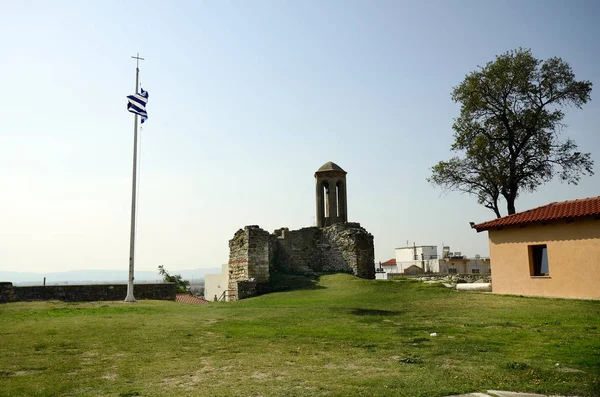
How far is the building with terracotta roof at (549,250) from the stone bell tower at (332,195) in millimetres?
12694

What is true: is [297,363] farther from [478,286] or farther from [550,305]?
[478,286]

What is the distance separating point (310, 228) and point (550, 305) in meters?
16.8

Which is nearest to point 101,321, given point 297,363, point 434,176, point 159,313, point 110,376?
point 159,313

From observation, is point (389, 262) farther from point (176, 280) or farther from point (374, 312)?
point (374, 312)

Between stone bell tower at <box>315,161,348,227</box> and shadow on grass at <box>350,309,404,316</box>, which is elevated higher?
stone bell tower at <box>315,161,348,227</box>

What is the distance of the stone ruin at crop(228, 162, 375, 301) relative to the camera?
78.3 ft

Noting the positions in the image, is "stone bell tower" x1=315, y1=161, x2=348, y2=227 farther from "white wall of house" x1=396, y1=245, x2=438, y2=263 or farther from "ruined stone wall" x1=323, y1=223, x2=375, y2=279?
"white wall of house" x1=396, y1=245, x2=438, y2=263

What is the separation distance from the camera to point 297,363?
21.7ft

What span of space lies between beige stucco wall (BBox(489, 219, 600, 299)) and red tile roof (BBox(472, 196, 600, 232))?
333mm

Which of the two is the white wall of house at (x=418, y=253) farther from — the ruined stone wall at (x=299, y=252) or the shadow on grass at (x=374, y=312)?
the shadow on grass at (x=374, y=312)

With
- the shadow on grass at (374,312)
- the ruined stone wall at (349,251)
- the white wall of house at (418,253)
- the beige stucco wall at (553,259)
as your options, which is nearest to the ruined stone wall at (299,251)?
the ruined stone wall at (349,251)

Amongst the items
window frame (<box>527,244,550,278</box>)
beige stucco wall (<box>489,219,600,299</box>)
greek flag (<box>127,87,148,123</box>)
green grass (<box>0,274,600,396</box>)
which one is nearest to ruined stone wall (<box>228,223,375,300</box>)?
greek flag (<box>127,87,148,123</box>)

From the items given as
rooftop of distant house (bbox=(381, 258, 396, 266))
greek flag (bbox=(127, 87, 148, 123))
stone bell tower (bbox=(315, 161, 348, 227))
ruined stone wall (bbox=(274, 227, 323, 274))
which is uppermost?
greek flag (bbox=(127, 87, 148, 123))

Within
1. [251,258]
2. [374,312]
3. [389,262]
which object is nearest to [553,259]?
[374,312]
